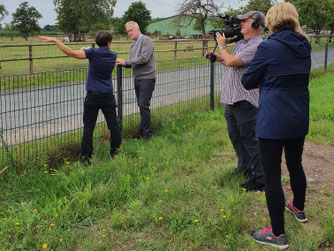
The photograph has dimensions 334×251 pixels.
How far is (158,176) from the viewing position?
4430 millimetres

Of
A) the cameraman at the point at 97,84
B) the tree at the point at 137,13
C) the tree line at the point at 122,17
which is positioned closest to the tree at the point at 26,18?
the tree line at the point at 122,17

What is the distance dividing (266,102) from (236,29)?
1381 millimetres

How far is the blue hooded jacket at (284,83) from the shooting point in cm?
276

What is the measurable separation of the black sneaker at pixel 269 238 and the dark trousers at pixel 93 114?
258 centimetres

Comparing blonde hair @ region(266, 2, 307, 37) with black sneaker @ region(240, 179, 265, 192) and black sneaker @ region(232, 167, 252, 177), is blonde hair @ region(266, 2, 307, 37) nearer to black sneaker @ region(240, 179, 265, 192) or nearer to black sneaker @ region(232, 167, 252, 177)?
black sneaker @ region(240, 179, 265, 192)

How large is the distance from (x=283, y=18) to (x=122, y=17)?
333 ft

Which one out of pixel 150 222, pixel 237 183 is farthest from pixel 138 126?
pixel 150 222

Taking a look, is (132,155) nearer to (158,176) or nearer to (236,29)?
(158,176)

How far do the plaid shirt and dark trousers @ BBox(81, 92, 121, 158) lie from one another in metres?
1.66

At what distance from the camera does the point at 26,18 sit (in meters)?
87.4

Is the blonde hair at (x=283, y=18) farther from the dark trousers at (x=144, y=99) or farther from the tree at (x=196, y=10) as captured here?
the tree at (x=196, y=10)

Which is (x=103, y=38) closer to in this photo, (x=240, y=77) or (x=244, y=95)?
(x=240, y=77)

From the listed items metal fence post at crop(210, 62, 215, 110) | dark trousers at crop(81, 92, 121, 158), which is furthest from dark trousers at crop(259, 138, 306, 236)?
metal fence post at crop(210, 62, 215, 110)

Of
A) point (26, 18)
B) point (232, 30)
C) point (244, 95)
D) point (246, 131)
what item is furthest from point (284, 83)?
point (26, 18)
